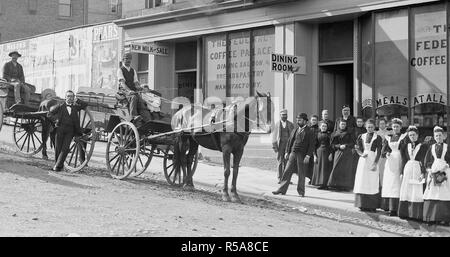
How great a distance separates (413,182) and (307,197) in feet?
9.35

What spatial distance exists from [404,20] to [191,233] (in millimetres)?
9859

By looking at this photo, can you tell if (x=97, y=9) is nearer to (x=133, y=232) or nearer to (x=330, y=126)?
(x=330, y=126)

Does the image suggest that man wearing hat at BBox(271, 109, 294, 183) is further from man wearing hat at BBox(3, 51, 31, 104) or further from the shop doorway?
man wearing hat at BBox(3, 51, 31, 104)

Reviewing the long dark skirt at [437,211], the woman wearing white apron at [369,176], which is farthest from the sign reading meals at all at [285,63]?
the long dark skirt at [437,211]

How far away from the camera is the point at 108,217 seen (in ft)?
27.9

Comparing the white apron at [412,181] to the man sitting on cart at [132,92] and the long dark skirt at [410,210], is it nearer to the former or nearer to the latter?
the long dark skirt at [410,210]

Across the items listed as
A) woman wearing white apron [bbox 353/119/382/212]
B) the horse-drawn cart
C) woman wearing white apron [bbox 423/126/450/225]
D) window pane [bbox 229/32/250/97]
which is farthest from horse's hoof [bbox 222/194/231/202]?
window pane [bbox 229/32/250/97]

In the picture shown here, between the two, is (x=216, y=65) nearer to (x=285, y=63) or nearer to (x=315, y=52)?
(x=315, y=52)

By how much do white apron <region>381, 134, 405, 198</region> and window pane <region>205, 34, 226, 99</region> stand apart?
9.05 metres

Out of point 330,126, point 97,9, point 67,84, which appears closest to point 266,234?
point 330,126

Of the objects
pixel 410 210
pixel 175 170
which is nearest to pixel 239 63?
pixel 175 170

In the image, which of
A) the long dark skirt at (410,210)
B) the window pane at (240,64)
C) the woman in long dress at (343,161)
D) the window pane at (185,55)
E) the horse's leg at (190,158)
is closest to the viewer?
the long dark skirt at (410,210)

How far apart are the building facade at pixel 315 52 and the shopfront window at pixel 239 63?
32 mm

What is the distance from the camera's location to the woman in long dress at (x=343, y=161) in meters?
13.3
